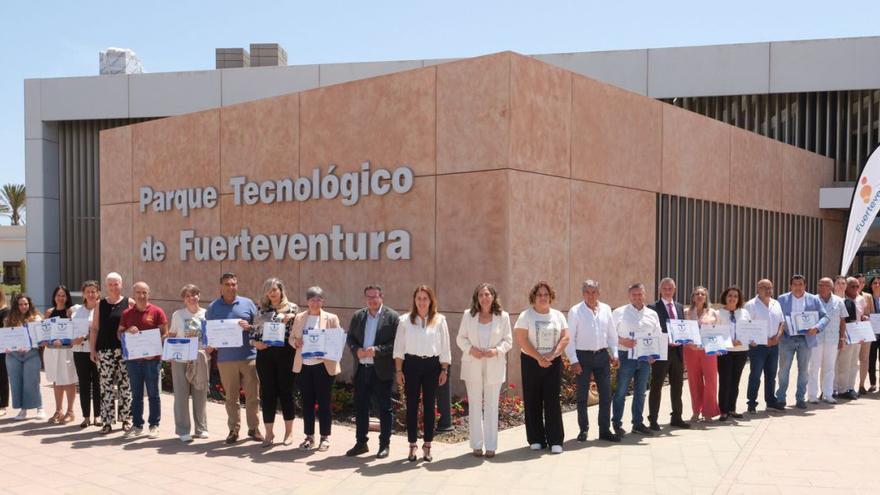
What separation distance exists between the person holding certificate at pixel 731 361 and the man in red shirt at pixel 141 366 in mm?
6503

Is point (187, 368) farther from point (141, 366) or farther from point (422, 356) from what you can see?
point (422, 356)

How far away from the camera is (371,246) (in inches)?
458

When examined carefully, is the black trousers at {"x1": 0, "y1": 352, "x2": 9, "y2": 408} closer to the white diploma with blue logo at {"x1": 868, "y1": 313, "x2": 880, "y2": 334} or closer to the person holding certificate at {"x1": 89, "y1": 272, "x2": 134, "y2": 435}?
the person holding certificate at {"x1": 89, "y1": 272, "x2": 134, "y2": 435}

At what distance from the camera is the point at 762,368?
985 centimetres

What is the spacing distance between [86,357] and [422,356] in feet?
14.6

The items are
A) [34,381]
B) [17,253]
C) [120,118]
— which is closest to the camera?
[34,381]

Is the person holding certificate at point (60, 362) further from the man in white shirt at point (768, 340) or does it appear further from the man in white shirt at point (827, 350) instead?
the man in white shirt at point (827, 350)

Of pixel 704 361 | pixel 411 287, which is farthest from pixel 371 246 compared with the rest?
pixel 704 361

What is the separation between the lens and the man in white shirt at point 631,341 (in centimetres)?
827

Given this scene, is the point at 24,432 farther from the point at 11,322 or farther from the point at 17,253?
the point at 17,253

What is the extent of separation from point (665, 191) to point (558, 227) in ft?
10.3

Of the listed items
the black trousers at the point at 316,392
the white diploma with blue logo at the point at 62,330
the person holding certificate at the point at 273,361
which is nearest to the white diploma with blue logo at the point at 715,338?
the black trousers at the point at 316,392

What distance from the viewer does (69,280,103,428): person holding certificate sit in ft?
29.9

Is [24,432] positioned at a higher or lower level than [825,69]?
lower
